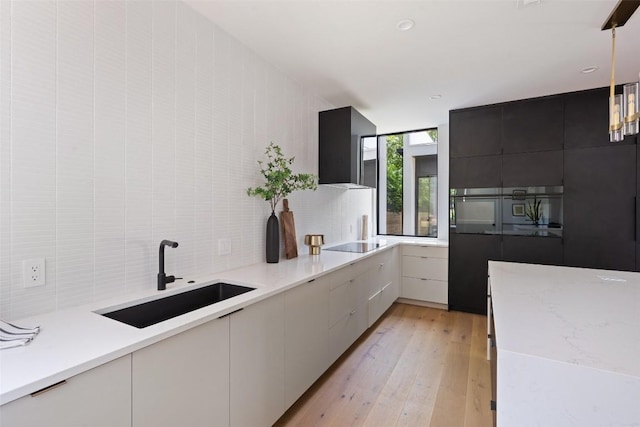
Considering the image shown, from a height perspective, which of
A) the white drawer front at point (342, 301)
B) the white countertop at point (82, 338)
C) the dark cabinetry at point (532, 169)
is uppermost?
the dark cabinetry at point (532, 169)

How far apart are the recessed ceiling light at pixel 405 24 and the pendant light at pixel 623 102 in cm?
113

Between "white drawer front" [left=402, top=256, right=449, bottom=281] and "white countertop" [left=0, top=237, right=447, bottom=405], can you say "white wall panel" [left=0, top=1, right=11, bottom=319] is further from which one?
"white drawer front" [left=402, top=256, right=449, bottom=281]

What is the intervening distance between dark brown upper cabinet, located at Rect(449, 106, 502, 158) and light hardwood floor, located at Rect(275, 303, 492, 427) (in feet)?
6.55

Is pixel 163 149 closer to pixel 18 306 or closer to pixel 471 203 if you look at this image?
pixel 18 306

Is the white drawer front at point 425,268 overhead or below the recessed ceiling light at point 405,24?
below

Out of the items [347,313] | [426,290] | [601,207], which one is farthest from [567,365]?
[426,290]

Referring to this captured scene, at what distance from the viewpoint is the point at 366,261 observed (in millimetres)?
2926

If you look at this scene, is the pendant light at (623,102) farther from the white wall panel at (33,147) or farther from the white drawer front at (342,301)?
the white wall panel at (33,147)

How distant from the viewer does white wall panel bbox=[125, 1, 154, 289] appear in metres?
1.50

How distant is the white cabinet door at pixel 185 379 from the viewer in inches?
39.9

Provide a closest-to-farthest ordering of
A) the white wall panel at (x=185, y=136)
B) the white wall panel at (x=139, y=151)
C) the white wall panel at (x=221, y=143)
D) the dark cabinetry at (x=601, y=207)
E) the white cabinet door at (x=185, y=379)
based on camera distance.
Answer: the white cabinet door at (x=185, y=379) → the white wall panel at (x=139, y=151) → the white wall panel at (x=185, y=136) → the white wall panel at (x=221, y=143) → the dark cabinetry at (x=601, y=207)

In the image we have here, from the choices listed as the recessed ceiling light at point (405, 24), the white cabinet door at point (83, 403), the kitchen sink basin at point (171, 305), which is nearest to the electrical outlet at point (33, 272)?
the kitchen sink basin at point (171, 305)

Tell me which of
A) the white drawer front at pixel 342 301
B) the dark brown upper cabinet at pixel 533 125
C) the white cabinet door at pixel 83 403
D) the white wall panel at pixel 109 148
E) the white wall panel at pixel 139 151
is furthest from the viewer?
the dark brown upper cabinet at pixel 533 125

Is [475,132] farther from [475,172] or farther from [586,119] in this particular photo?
[586,119]
